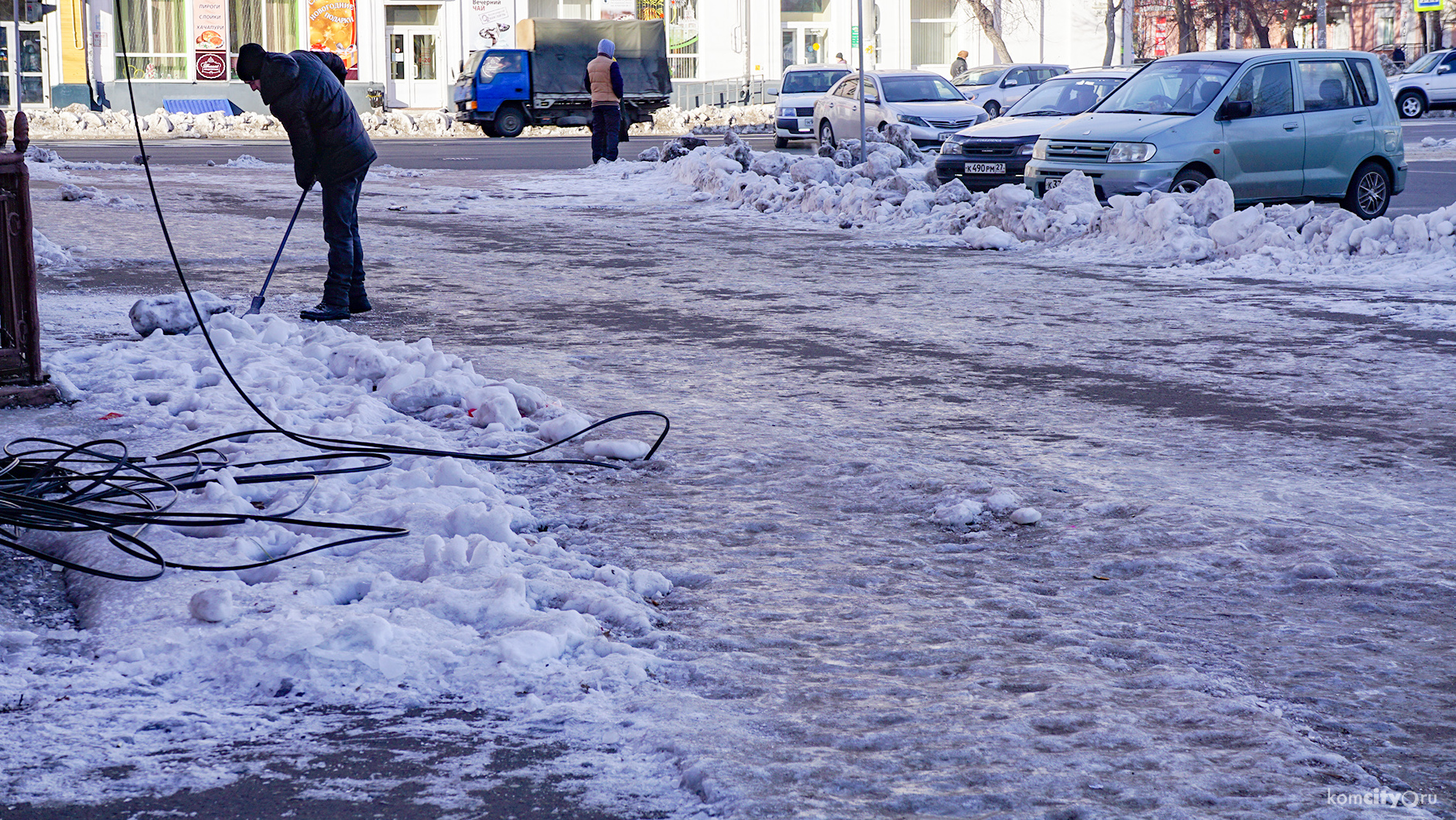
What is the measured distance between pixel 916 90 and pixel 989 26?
108ft

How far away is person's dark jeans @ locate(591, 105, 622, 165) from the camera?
22.8 m

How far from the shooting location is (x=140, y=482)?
4.73m

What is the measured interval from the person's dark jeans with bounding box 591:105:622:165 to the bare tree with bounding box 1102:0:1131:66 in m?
34.6

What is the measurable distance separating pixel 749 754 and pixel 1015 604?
4.00 feet

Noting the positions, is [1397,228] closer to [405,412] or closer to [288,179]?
[405,412]

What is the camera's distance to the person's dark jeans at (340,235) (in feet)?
28.8

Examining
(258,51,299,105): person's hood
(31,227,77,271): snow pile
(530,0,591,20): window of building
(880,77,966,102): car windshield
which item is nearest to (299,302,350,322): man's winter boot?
(258,51,299,105): person's hood

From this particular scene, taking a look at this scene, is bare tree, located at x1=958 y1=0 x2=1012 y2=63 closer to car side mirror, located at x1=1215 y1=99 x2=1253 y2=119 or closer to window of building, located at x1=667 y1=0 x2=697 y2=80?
window of building, located at x1=667 y1=0 x2=697 y2=80

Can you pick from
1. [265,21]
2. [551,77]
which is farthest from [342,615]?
[265,21]

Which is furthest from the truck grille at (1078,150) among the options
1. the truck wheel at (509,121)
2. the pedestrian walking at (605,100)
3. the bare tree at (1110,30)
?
the bare tree at (1110,30)

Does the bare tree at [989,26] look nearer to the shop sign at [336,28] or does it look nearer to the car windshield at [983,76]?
the car windshield at [983,76]

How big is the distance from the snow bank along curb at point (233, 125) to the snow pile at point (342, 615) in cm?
3075

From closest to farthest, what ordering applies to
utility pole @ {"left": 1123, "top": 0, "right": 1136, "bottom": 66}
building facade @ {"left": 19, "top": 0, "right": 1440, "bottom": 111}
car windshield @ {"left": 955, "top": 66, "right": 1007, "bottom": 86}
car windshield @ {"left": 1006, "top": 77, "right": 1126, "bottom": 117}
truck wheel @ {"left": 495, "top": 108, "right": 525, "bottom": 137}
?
1. car windshield @ {"left": 1006, "top": 77, "right": 1126, "bottom": 117}
2. truck wheel @ {"left": 495, "top": 108, "right": 525, "bottom": 137}
3. car windshield @ {"left": 955, "top": 66, "right": 1007, "bottom": 86}
4. building facade @ {"left": 19, "top": 0, "right": 1440, "bottom": 111}
5. utility pole @ {"left": 1123, "top": 0, "right": 1136, "bottom": 66}

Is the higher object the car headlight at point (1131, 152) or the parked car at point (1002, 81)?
the parked car at point (1002, 81)
